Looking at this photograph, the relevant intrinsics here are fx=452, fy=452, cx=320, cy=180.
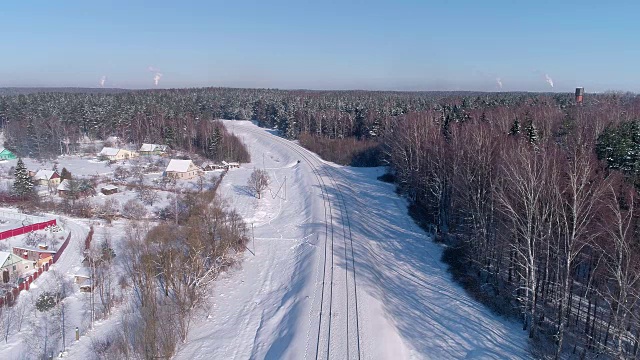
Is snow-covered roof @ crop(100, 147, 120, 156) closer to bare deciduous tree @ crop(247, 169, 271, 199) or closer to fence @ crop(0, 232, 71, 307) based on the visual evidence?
bare deciduous tree @ crop(247, 169, 271, 199)

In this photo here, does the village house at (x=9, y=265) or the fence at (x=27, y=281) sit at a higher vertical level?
the village house at (x=9, y=265)

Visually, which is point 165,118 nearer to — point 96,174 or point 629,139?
point 96,174

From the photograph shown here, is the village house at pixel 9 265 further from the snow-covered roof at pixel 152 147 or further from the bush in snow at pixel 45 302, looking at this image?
the snow-covered roof at pixel 152 147

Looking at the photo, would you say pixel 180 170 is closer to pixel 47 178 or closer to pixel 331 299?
pixel 47 178

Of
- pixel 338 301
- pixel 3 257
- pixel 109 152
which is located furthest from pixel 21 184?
pixel 338 301

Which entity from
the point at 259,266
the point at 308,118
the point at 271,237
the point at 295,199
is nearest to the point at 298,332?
the point at 259,266

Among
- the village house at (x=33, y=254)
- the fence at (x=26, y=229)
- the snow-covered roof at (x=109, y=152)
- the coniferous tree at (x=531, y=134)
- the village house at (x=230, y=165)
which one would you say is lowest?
the village house at (x=33, y=254)

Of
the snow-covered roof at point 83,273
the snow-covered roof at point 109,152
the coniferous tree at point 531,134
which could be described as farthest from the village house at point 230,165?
the coniferous tree at point 531,134
